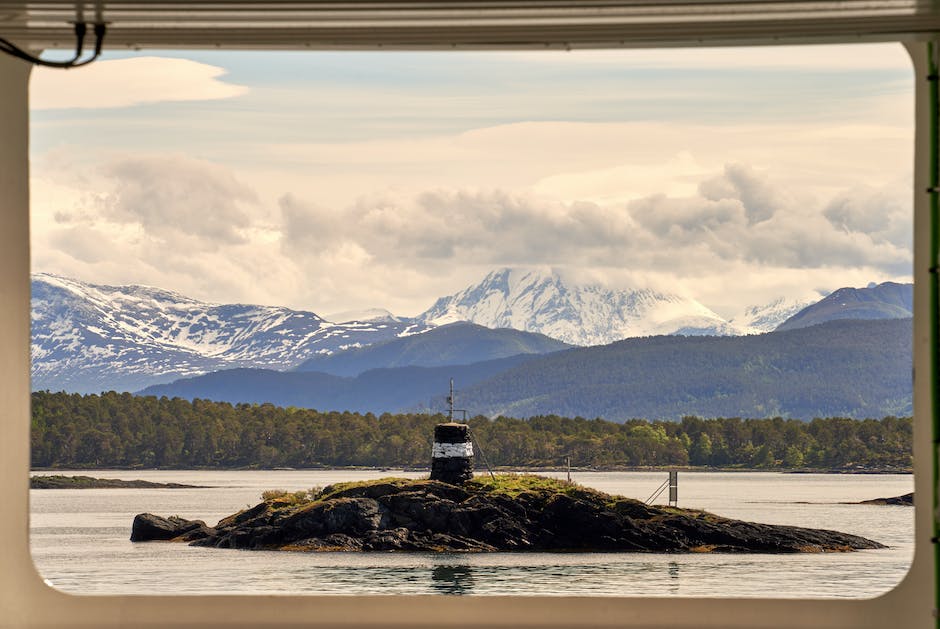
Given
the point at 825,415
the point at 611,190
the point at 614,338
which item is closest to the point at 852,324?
the point at 825,415

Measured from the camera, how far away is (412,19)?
3.22m

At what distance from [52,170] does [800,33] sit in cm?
5441

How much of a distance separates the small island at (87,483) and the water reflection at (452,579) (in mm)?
18800

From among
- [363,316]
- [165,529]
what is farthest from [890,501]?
[165,529]

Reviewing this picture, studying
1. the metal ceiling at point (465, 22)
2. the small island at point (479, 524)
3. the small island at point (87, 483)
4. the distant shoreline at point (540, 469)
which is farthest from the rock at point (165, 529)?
the metal ceiling at point (465, 22)

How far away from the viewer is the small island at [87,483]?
140 feet

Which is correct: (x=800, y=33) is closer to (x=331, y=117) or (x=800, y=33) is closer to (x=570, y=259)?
(x=570, y=259)

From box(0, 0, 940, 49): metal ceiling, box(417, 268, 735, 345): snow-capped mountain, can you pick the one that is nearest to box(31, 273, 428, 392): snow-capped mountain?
box(417, 268, 735, 345): snow-capped mountain

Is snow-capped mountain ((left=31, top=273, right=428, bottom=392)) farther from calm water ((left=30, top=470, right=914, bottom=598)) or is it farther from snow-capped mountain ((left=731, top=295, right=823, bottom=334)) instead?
snow-capped mountain ((left=731, top=295, right=823, bottom=334))

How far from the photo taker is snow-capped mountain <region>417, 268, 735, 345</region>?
3828 cm

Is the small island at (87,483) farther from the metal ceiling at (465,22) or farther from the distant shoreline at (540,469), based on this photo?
the metal ceiling at (465,22)

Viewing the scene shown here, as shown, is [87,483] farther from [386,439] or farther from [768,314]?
[768,314]

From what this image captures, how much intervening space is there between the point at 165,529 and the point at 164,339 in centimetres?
1193

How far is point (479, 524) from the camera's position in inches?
1030
